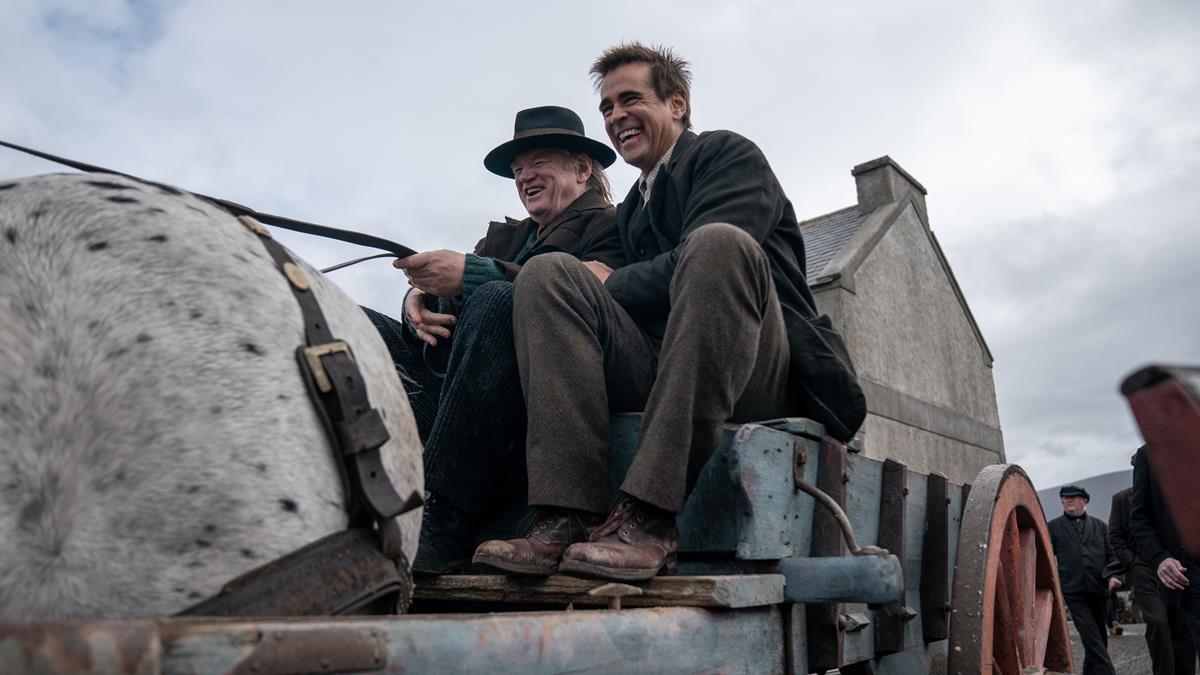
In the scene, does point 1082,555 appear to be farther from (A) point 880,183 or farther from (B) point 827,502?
(A) point 880,183

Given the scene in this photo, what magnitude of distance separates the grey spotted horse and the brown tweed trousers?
0.59m

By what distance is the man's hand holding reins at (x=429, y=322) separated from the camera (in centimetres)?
250

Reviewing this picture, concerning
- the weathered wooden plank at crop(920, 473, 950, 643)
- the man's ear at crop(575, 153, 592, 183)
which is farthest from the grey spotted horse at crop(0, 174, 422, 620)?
the man's ear at crop(575, 153, 592, 183)

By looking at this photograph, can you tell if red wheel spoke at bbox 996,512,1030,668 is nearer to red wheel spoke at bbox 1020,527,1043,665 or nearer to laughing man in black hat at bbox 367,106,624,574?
red wheel spoke at bbox 1020,527,1043,665

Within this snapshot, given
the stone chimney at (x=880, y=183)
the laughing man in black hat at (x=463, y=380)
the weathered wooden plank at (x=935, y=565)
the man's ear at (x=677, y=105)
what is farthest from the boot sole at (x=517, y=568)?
the stone chimney at (x=880, y=183)

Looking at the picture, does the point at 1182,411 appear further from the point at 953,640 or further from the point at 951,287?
the point at 951,287

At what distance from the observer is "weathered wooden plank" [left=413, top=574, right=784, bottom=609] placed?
1.60m

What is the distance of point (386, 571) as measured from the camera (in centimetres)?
129

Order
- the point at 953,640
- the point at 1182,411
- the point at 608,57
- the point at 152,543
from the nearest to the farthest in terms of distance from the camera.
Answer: the point at 1182,411
the point at 152,543
the point at 953,640
the point at 608,57

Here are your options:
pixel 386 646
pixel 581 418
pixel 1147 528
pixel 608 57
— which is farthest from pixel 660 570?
pixel 1147 528

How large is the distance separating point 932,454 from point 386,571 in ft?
49.3

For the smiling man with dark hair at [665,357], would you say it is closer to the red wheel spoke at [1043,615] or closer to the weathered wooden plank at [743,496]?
the weathered wooden plank at [743,496]

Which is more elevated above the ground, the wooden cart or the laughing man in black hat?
the laughing man in black hat

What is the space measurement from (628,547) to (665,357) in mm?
380
